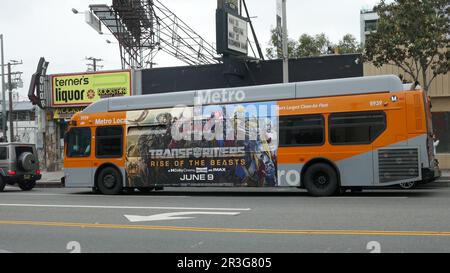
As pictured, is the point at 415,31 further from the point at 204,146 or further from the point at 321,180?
the point at 204,146

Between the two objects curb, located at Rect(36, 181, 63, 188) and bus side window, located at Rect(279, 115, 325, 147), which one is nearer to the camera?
bus side window, located at Rect(279, 115, 325, 147)

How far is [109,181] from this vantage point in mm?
17188

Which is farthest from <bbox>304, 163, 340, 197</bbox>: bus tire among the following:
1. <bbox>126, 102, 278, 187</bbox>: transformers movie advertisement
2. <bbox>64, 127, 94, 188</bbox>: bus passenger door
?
<bbox>64, 127, 94, 188</bbox>: bus passenger door

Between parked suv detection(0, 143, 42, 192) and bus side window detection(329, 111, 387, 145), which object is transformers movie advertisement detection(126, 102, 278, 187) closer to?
bus side window detection(329, 111, 387, 145)

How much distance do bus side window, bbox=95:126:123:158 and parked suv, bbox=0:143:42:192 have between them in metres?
4.94

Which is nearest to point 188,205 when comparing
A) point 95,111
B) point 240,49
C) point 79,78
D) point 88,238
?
point 88,238

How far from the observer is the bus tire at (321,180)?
14234mm

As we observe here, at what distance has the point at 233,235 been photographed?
8617 mm

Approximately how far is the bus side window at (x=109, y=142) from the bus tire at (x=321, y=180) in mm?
6083

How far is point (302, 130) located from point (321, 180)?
4.71 feet

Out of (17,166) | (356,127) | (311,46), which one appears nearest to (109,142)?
(17,166)

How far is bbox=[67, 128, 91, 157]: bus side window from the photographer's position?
57.8 ft

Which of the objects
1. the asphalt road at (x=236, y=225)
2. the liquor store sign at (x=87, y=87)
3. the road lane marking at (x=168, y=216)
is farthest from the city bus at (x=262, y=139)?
the liquor store sign at (x=87, y=87)
